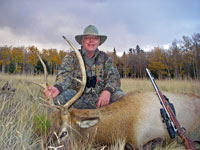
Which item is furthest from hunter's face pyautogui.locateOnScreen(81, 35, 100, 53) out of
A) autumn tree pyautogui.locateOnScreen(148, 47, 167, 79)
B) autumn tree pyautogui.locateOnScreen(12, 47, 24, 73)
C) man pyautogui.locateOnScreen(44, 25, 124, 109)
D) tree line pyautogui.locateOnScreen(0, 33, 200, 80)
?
autumn tree pyautogui.locateOnScreen(12, 47, 24, 73)

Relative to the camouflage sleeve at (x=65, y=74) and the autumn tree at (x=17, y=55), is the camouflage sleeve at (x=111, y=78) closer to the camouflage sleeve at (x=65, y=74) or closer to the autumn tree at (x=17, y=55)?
the camouflage sleeve at (x=65, y=74)

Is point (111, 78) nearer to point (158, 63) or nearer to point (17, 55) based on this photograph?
point (158, 63)

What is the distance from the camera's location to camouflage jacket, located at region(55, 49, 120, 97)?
4.23 m

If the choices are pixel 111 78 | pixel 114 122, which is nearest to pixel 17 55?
pixel 111 78

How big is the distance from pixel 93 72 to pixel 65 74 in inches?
27.0

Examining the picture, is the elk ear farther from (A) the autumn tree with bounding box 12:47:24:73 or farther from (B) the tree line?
(A) the autumn tree with bounding box 12:47:24:73

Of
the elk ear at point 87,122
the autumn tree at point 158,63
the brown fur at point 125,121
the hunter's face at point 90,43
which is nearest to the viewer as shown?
the elk ear at point 87,122

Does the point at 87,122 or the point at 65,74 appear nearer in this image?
the point at 87,122

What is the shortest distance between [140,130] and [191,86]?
8127mm

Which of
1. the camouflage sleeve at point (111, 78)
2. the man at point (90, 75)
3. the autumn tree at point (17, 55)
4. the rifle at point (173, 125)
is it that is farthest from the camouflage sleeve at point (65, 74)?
the autumn tree at point (17, 55)

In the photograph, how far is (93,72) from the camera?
4383 mm

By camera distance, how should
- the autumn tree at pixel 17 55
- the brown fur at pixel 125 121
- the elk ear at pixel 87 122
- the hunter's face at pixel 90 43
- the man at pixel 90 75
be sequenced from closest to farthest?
1. the elk ear at pixel 87 122
2. the brown fur at pixel 125 121
3. the man at pixel 90 75
4. the hunter's face at pixel 90 43
5. the autumn tree at pixel 17 55

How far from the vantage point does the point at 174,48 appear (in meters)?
36.9

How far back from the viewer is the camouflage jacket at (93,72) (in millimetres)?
4234
